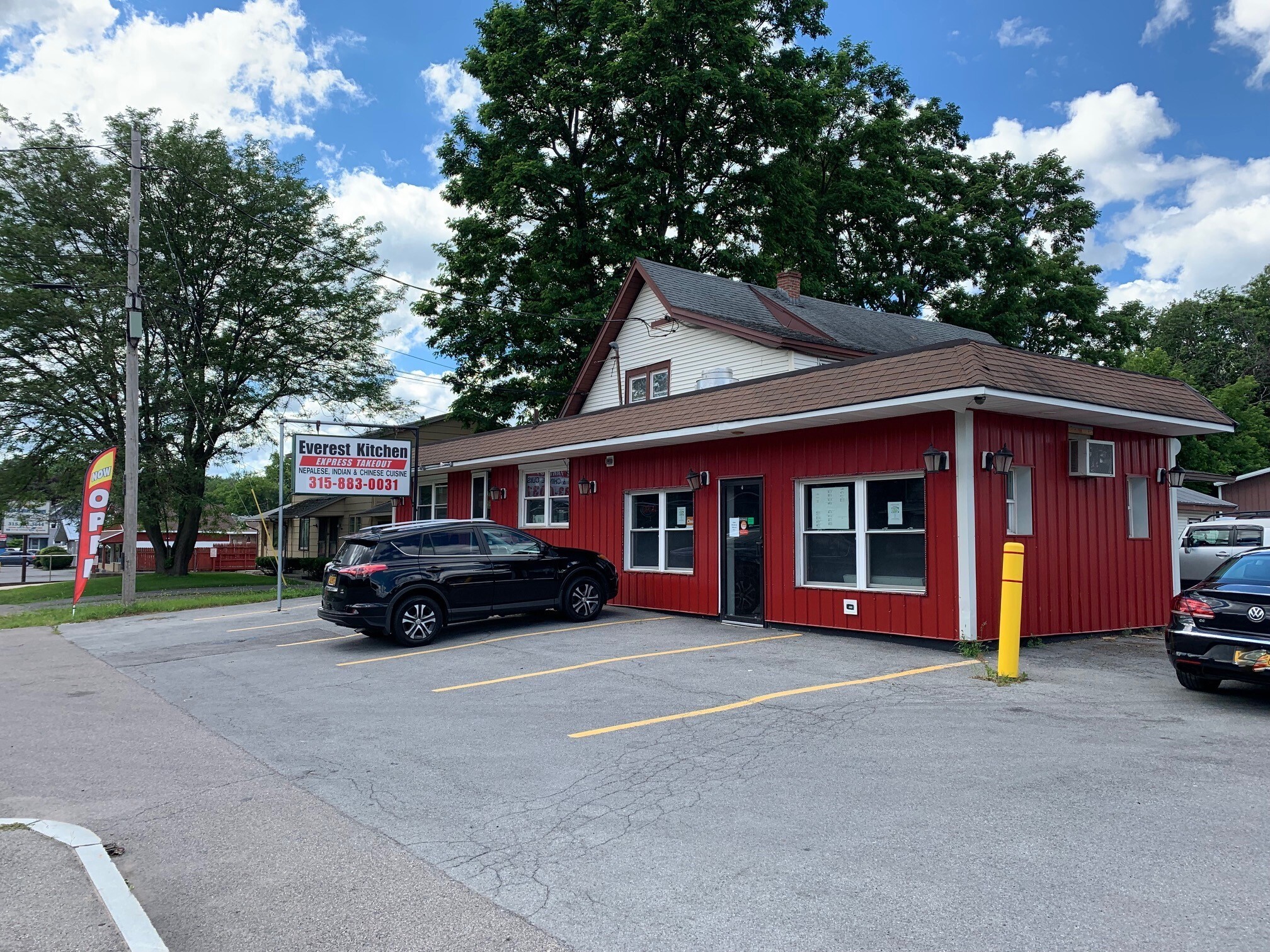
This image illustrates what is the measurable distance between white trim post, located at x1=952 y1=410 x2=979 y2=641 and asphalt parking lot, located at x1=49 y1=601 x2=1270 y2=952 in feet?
1.62

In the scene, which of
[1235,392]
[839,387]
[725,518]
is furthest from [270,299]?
[1235,392]

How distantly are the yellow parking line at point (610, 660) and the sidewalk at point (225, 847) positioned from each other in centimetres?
253

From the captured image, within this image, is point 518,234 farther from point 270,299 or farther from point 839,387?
point 839,387

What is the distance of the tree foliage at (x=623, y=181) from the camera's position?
29641 millimetres

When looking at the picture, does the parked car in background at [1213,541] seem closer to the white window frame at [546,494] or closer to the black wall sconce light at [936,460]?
the black wall sconce light at [936,460]

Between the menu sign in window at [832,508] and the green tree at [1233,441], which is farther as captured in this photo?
the green tree at [1233,441]

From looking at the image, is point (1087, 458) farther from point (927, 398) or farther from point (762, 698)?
point (762, 698)

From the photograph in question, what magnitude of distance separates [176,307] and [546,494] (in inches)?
836

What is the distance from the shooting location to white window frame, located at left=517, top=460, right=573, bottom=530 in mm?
17266

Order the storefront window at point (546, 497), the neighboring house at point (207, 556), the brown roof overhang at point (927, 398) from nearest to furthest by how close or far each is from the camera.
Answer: the brown roof overhang at point (927, 398), the storefront window at point (546, 497), the neighboring house at point (207, 556)

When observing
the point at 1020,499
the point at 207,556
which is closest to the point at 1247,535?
the point at 1020,499

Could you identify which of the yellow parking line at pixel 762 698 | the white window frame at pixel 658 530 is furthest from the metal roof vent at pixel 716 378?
the yellow parking line at pixel 762 698

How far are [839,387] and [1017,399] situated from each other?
2123 mm

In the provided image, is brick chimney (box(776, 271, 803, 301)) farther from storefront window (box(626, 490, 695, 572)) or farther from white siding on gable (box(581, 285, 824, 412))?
storefront window (box(626, 490, 695, 572))
